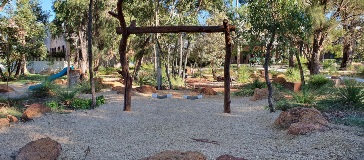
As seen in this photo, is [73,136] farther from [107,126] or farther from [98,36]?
[98,36]

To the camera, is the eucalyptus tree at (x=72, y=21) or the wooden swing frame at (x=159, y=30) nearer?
the wooden swing frame at (x=159, y=30)

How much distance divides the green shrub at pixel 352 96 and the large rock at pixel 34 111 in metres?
6.21

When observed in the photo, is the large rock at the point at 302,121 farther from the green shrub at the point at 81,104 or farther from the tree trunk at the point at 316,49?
the tree trunk at the point at 316,49

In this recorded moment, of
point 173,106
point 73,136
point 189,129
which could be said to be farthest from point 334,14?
point 73,136

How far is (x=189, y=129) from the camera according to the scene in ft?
19.8

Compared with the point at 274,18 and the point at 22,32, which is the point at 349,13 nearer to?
the point at 274,18

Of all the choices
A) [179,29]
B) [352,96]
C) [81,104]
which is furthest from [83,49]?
[352,96]

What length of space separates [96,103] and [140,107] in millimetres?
1085

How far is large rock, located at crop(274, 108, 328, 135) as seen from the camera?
5176mm

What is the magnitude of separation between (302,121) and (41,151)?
3804 mm

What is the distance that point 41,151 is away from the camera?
13.7 feet

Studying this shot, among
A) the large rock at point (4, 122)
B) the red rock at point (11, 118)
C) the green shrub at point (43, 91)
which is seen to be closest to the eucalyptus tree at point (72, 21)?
the green shrub at point (43, 91)

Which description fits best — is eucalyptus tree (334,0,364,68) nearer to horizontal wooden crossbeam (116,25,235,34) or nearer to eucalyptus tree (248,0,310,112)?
eucalyptus tree (248,0,310,112)

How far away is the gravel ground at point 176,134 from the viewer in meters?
4.40
